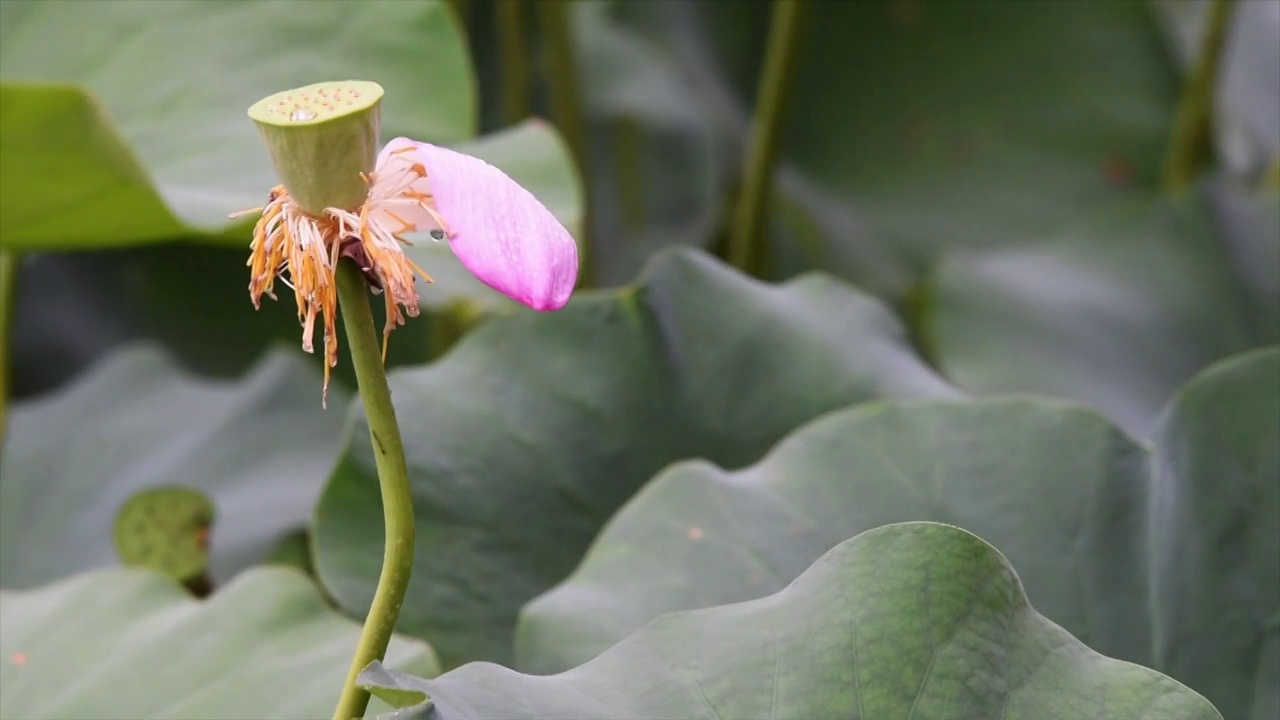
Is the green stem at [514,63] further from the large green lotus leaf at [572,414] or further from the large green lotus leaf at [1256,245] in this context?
the large green lotus leaf at [1256,245]

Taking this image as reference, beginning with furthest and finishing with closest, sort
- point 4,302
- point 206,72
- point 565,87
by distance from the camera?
point 565,87 → point 4,302 → point 206,72

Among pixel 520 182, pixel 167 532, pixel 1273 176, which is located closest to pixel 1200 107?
pixel 1273 176

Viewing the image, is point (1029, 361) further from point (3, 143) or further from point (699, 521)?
point (3, 143)

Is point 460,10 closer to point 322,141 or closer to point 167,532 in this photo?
point 167,532

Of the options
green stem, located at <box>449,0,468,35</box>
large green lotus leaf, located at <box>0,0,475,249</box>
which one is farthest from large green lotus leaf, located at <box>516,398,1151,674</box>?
green stem, located at <box>449,0,468,35</box>

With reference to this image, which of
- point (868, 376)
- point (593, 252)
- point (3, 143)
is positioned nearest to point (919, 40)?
point (593, 252)

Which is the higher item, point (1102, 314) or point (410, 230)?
point (410, 230)

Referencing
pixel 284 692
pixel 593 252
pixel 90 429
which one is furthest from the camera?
pixel 593 252
